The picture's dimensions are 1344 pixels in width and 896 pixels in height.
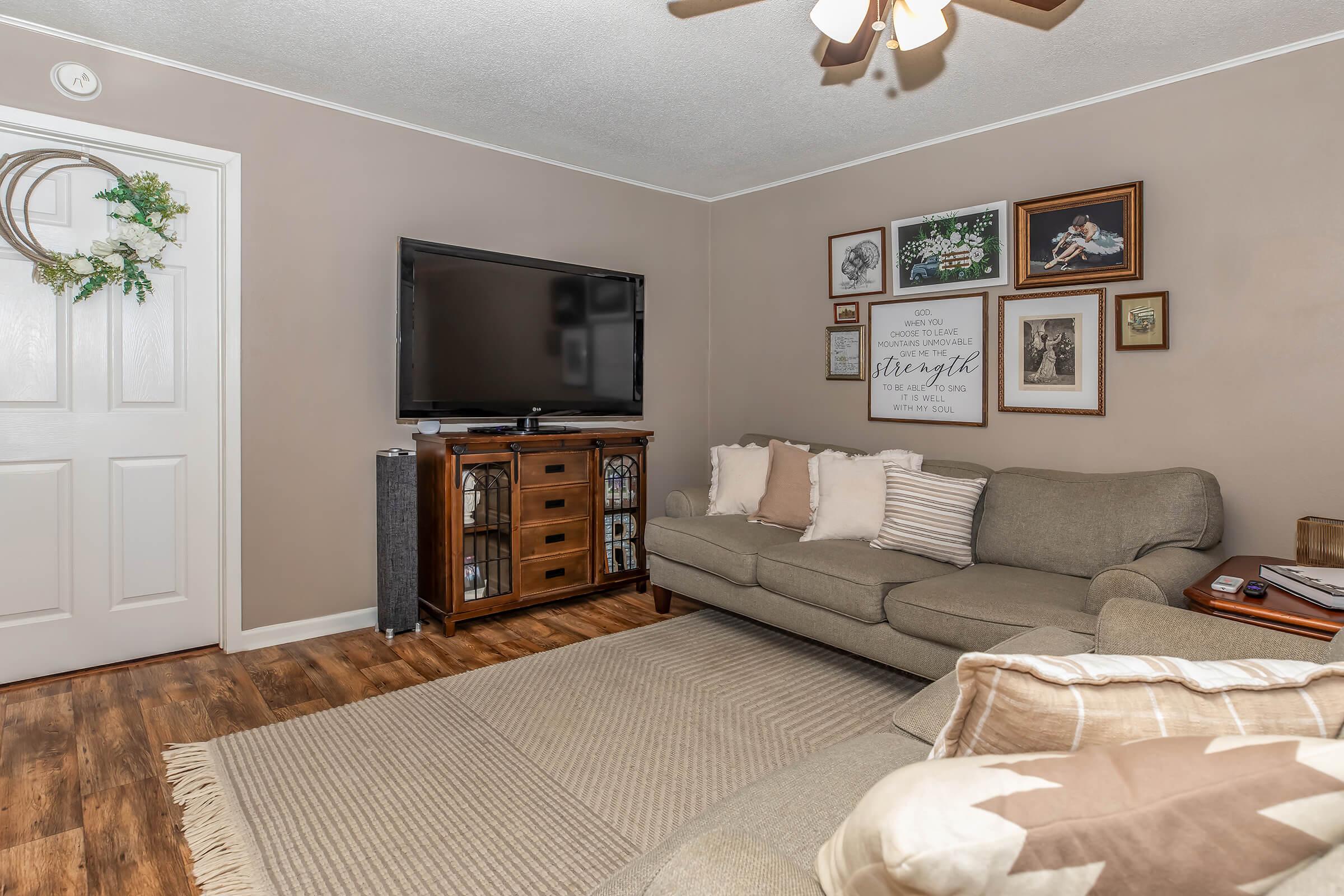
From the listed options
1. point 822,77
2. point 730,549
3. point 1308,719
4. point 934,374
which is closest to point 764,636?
point 730,549

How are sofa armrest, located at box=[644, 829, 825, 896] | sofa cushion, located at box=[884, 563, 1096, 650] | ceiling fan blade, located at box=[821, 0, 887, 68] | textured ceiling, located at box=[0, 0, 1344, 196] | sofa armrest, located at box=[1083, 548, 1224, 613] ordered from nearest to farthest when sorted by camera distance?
sofa armrest, located at box=[644, 829, 825, 896], ceiling fan blade, located at box=[821, 0, 887, 68], sofa armrest, located at box=[1083, 548, 1224, 613], sofa cushion, located at box=[884, 563, 1096, 650], textured ceiling, located at box=[0, 0, 1344, 196]

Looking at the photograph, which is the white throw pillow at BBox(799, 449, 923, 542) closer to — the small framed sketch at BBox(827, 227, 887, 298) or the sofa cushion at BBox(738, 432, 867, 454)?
the sofa cushion at BBox(738, 432, 867, 454)

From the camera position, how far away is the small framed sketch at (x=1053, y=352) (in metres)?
3.23

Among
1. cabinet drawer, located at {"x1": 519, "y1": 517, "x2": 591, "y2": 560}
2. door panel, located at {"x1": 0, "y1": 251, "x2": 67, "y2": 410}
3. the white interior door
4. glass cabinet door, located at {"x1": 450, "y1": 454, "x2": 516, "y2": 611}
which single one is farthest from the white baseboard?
door panel, located at {"x1": 0, "y1": 251, "x2": 67, "y2": 410}

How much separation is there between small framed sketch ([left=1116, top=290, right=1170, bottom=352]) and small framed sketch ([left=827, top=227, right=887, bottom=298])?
3.91 ft

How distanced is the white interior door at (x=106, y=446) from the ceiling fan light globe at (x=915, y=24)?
2.88 meters

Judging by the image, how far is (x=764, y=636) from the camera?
3457mm

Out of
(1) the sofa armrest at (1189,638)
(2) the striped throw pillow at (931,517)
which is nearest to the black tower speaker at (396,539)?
(2) the striped throw pillow at (931,517)

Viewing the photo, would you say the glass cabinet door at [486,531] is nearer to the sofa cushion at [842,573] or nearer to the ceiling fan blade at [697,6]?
the sofa cushion at [842,573]

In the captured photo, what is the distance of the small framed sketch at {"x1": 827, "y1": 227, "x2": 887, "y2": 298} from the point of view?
400cm

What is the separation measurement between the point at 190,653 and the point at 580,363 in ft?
7.64

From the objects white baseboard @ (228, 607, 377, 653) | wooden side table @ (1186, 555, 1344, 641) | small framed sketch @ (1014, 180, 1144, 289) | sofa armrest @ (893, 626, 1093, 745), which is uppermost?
small framed sketch @ (1014, 180, 1144, 289)

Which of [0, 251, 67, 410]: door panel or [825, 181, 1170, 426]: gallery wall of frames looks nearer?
[0, 251, 67, 410]: door panel

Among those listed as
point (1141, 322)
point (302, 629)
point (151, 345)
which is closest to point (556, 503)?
point (302, 629)
